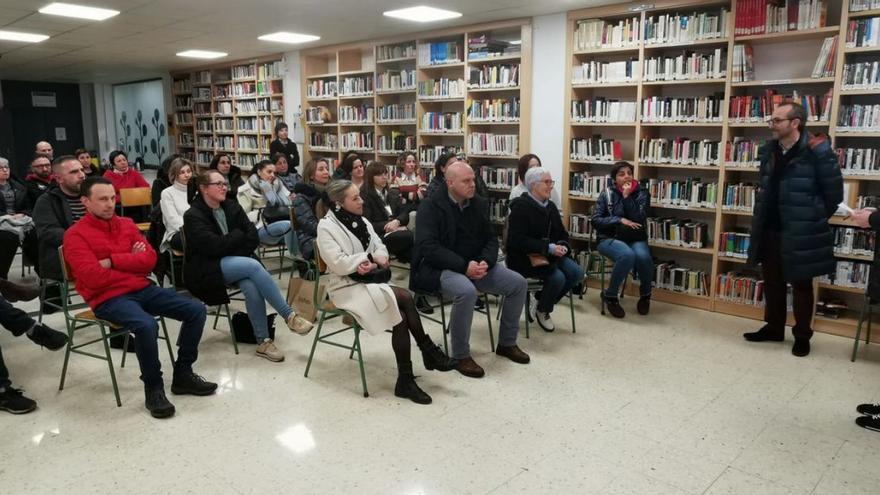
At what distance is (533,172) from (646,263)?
1444 mm

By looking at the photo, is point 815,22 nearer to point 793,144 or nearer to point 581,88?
point 793,144

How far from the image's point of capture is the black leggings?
137 inches

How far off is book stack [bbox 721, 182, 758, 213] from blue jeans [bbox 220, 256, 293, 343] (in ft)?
12.6

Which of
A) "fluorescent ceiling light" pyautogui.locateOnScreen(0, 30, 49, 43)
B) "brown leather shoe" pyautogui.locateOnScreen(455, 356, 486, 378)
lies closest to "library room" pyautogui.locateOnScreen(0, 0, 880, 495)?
"brown leather shoe" pyautogui.locateOnScreen(455, 356, 486, 378)

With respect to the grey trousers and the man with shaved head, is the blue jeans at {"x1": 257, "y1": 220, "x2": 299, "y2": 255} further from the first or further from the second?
the grey trousers

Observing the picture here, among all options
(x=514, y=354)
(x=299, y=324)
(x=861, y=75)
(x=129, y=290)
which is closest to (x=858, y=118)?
(x=861, y=75)

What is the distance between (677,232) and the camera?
5.52m

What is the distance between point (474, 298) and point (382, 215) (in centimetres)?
216

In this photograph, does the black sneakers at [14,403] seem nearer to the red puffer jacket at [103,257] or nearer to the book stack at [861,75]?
the red puffer jacket at [103,257]

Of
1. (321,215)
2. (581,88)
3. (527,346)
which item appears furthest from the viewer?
(581,88)

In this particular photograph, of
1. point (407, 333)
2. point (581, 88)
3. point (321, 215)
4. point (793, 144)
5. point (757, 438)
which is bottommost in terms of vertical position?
point (757, 438)

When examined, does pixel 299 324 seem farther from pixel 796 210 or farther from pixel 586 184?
pixel 796 210

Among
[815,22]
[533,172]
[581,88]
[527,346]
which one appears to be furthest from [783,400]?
[581,88]

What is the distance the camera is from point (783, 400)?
11.6 feet
